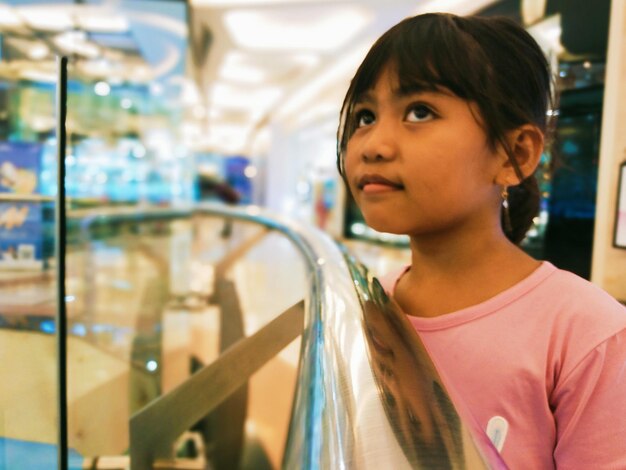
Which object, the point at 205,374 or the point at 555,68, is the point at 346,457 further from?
the point at 555,68

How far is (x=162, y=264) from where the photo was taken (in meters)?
3.50

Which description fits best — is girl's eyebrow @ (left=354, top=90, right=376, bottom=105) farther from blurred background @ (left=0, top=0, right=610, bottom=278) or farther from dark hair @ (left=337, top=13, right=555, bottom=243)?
blurred background @ (left=0, top=0, right=610, bottom=278)

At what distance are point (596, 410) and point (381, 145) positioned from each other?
0.42 metres

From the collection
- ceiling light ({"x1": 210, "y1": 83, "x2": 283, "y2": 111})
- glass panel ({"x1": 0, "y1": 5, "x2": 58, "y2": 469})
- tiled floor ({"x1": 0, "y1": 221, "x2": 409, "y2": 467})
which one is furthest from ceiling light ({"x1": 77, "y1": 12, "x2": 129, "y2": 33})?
ceiling light ({"x1": 210, "y1": 83, "x2": 283, "y2": 111})

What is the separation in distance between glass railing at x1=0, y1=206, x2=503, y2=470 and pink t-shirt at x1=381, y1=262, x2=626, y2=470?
13cm

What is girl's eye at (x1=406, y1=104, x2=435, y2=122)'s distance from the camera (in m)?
0.69

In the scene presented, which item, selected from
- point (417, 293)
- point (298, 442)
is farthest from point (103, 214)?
point (298, 442)

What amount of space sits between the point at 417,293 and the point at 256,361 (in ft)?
1.07

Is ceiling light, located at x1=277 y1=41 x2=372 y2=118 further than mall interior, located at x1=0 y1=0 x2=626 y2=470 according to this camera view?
Yes

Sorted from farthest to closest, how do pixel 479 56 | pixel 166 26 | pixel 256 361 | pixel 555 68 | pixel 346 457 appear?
pixel 166 26, pixel 555 68, pixel 256 361, pixel 479 56, pixel 346 457

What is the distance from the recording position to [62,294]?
81 centimetres

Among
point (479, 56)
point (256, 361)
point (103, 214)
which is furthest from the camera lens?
point (103, 214)

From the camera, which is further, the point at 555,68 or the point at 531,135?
the point at 555,68

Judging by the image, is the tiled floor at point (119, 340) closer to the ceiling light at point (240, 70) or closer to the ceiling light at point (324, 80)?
the ceiling light at point (324, 80)
